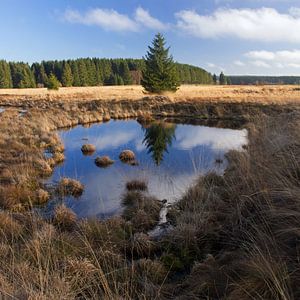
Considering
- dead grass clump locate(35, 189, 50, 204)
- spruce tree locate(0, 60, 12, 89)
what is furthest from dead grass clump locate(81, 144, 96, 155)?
spruce tree locate(0, 60, 12, 89)

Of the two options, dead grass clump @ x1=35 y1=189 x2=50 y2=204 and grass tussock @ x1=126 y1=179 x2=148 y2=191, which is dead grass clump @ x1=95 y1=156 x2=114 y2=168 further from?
dead grass clump @ x1=35 y1=189 x2=50 y2=204

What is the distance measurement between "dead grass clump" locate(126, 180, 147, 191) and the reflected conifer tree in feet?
8.96

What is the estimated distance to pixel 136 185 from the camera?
9.05m

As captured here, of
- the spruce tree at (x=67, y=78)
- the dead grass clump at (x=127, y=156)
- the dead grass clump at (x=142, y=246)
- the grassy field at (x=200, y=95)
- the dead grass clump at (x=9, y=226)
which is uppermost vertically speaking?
the spruce tree at (x=67, y=78)

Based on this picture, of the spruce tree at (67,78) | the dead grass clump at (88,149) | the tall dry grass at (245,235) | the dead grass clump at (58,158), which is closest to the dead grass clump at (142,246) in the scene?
the tall dry grass at (245,235)

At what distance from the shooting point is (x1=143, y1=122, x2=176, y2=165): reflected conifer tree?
44.4 ft

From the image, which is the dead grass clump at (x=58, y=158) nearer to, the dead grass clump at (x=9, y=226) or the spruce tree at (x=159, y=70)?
the dead grass clump at (x=9, y=226)

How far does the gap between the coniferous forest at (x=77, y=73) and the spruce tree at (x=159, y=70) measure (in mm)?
43973

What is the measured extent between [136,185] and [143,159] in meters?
3.53

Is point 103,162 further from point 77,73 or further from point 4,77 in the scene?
point 4,77

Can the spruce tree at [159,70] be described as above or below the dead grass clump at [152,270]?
above

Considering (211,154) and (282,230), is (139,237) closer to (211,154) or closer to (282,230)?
(282,230)

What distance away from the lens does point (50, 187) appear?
30.8 ft

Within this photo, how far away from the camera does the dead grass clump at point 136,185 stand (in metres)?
8.93
